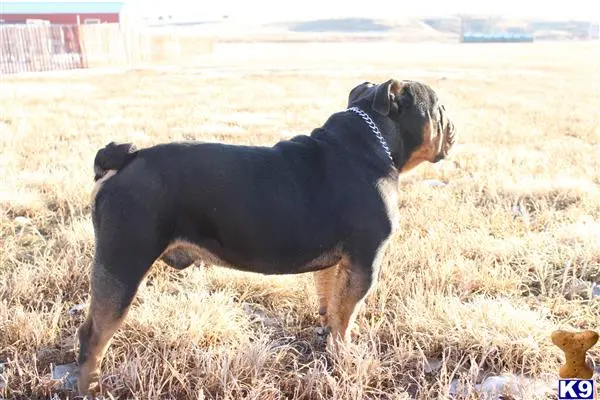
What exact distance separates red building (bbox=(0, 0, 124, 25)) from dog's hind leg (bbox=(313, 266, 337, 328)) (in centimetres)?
4595

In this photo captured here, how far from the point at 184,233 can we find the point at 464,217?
374cm

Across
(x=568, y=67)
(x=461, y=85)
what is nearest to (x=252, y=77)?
(x=461, y=85)

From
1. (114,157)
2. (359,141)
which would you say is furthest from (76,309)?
(359,141)

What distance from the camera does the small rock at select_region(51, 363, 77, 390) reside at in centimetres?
342

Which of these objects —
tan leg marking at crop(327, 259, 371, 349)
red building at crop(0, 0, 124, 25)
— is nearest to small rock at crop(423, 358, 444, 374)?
tan leg marking at crop(327, 259, 371, 349)

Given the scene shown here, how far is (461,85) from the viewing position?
2408 centimetres

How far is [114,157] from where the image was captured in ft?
10.9

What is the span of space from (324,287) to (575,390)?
174cm

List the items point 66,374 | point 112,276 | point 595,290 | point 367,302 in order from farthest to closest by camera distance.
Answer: point 595,290, point 367,302, point 66,374, point 112,276

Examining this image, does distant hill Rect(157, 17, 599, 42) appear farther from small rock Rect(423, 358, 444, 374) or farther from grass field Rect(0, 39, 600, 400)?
small rock Rect(423, 358, 444, 374)

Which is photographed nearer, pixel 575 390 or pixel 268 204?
pixel 575 390

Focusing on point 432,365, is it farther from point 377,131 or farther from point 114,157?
point 114,157

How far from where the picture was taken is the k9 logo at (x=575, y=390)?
9.52 ft

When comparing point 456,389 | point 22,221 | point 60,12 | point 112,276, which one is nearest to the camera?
point 112,276
